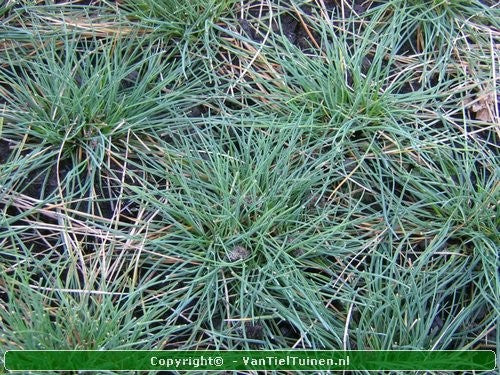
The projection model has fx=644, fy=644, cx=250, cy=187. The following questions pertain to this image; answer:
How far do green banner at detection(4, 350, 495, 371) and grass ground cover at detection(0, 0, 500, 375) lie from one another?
31mm

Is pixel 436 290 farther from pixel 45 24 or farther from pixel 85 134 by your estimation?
pixel 45 24

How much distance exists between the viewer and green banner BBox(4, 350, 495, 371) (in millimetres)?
1625

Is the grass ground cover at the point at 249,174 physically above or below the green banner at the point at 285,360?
above

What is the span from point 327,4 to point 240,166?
697 millimetres

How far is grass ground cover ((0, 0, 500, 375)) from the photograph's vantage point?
5.63ft

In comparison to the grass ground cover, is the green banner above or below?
below

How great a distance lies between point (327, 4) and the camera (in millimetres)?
2191

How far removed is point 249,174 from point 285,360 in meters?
0.53

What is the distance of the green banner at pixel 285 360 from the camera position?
1.62 meters

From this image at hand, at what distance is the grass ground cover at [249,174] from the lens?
1.72 metres

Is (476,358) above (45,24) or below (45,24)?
below

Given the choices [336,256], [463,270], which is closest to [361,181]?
[336,256]

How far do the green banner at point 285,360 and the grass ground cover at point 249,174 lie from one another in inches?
1.2

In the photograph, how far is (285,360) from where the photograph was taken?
1.67 m
